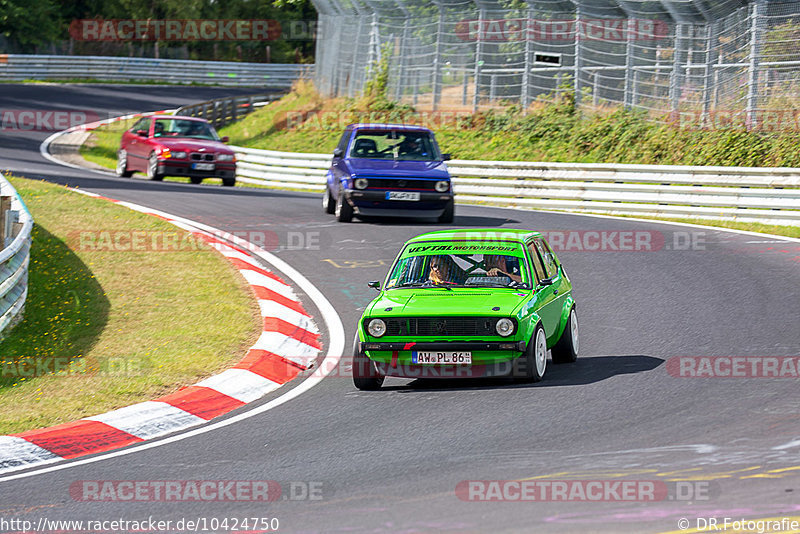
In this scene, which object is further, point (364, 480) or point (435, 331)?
point (435, 331)

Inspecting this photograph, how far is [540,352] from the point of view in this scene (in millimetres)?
9328

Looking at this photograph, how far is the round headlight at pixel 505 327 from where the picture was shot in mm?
8992

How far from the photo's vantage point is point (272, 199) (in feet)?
73.9

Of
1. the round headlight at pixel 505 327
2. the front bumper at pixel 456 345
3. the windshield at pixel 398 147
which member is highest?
the windshield at pixel 398 147

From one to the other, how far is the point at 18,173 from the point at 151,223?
1093 cm

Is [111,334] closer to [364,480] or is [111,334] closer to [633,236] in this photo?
[364,480]

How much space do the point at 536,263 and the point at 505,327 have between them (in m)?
Answer: 1.48

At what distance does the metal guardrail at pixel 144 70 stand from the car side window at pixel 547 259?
157ft

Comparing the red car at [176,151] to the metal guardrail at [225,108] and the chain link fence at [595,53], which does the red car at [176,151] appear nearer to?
the chain link fence at [595,53]

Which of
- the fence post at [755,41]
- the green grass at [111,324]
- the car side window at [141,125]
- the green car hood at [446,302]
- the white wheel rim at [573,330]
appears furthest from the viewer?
the car side window at [141,125]

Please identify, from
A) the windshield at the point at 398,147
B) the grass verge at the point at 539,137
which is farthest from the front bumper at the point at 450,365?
the grass verge at the point at 539,137

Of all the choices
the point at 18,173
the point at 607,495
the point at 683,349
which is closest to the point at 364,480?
the point at 607,495

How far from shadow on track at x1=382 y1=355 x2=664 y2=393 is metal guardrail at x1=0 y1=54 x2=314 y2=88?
4891 cm

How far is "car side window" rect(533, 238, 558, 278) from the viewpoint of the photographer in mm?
10531
